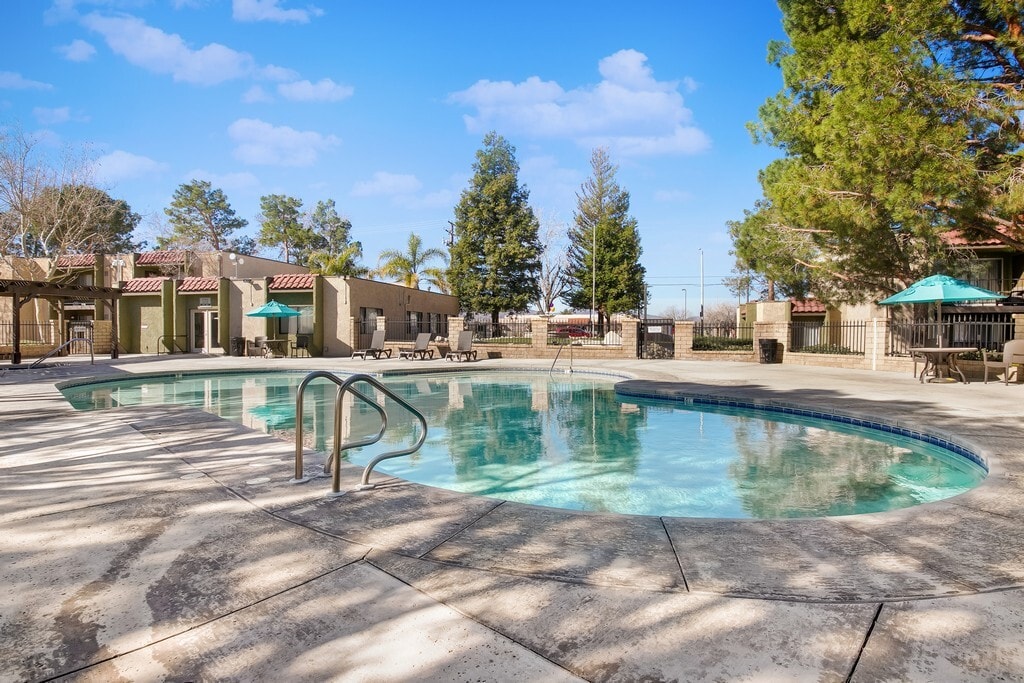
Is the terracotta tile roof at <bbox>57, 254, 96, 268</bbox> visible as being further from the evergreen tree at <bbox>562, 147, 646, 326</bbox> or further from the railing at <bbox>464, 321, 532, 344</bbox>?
the evergreen tree at <bbox>562, 147, 646, 326</bbox>

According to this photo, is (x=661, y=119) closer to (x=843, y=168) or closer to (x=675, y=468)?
(x=843, y=168)

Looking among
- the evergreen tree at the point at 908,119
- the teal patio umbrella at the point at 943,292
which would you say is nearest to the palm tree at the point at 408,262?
the evergreen tree at the point at 908,119

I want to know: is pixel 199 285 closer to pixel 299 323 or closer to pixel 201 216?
pixel 299 323

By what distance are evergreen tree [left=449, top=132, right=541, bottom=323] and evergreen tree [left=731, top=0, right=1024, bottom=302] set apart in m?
18.1

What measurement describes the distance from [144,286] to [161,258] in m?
5.16

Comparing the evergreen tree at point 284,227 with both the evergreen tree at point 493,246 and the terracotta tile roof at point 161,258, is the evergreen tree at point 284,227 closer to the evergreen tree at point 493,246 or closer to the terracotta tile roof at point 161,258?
the terracotta tile roof at point 161,258

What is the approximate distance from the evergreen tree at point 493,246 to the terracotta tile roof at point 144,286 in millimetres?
14379

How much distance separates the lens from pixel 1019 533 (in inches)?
118

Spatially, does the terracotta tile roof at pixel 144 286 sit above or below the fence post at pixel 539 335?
above

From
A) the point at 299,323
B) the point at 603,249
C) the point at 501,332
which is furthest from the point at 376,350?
the point at 603,249

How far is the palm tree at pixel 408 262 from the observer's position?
1257 inches

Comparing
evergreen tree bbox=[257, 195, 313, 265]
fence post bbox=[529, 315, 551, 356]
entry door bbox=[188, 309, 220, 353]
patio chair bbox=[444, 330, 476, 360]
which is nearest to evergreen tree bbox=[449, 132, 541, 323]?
fence post bbox=[529, 315, 551, 356]

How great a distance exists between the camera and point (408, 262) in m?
32.0

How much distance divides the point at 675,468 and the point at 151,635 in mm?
5043
